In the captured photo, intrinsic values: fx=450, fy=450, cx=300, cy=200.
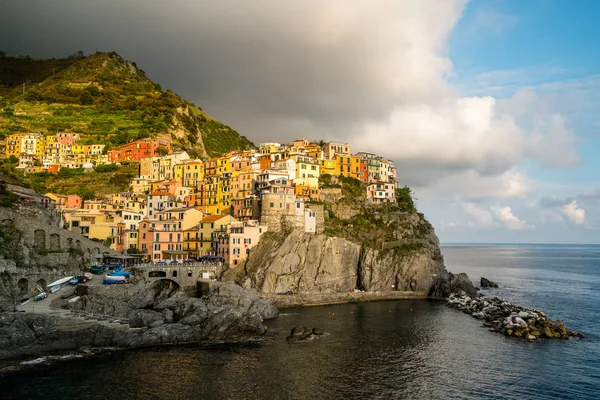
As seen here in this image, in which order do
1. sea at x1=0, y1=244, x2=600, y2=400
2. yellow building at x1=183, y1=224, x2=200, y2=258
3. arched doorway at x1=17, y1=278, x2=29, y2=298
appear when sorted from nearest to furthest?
1. sea at x1=0, y1=244, x2=600, y2=400
2. arched doorway at x1=17, y1=278, x2=29, y2=298
3. yellow building at x1=183, y1=224, x2=200, y2=258

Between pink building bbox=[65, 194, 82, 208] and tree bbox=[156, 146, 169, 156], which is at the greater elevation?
tree bbox=[156, 146, 169, 156]

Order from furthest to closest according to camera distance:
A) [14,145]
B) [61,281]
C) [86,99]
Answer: [86,99]
[14,145]
[61,281]

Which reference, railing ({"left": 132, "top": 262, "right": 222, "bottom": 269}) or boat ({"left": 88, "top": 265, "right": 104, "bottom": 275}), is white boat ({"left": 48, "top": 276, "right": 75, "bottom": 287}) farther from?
railing ({"left": 132, "top": 262, "right": 222, "bottom": 269})

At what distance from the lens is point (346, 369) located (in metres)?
43.8

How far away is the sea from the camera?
124ft

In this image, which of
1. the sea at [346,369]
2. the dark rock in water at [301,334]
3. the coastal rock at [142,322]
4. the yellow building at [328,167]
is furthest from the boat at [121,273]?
the yellow building at [328,167]

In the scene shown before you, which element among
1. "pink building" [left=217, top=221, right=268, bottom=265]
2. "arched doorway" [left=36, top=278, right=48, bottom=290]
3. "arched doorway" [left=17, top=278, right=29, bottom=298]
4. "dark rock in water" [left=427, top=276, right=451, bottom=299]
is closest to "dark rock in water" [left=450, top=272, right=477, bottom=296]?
"dark rock in water" [left=427, top=276, right=451, bottom=299]

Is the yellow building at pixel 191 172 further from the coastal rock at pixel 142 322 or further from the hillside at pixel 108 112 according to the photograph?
the coastal rock at pixel 142 322

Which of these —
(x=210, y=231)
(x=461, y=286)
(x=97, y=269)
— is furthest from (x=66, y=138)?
(x=461, y=286)

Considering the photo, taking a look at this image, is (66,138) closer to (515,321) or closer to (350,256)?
(350,256)

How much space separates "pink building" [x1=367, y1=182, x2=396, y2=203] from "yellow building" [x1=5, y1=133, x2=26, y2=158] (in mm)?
95234

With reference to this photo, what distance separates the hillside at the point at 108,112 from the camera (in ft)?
443

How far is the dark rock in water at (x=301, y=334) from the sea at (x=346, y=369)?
1.20 m

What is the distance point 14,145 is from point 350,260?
99.4 metres
